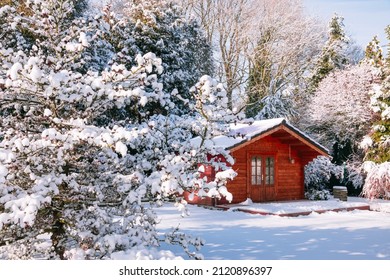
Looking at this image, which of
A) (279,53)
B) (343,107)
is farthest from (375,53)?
(279,53)

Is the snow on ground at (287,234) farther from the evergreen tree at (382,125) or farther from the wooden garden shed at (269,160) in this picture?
the evergreen tree at (382,125)

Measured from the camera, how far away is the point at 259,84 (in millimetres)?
29031

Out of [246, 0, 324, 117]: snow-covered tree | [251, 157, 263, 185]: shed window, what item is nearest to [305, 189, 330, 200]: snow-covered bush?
[251, 157, 263, 185]: shed window

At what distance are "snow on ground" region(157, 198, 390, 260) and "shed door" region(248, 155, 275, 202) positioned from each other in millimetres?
2506

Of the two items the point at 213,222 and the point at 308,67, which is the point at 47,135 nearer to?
the point at 213,222

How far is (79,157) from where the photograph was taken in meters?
5.51

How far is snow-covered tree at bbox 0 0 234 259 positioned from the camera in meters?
4.37

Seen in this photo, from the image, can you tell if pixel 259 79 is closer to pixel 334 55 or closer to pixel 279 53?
pixel 279 53

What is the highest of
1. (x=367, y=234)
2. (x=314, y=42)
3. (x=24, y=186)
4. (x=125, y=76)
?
(x=314, y=42)

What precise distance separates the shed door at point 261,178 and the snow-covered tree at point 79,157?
37.7ft

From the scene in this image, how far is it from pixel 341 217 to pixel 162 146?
957cm

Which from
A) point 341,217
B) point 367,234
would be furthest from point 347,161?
point 367,234

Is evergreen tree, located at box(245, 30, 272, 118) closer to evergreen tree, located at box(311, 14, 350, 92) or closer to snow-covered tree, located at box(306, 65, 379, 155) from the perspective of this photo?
evergreen tree, located at box(311, 14, 350, 92)

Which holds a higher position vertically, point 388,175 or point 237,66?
point 237,66
